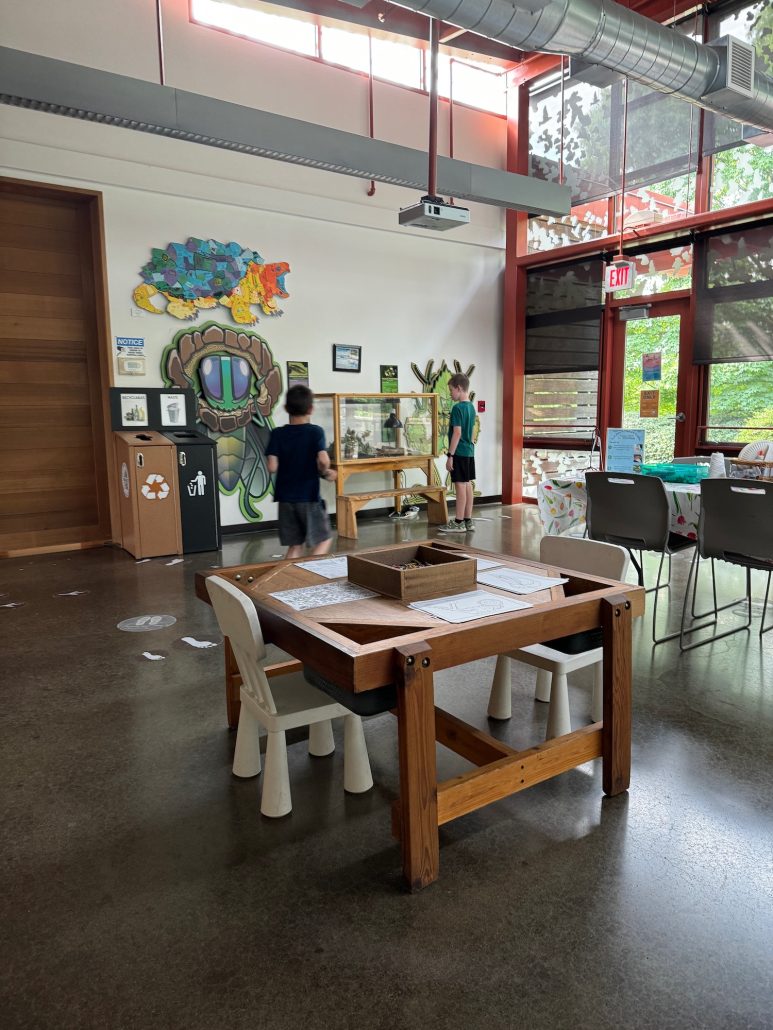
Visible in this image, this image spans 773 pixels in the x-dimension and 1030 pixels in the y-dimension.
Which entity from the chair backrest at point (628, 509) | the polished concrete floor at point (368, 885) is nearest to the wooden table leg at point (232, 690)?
the polished concrete floor at point (368, 885)

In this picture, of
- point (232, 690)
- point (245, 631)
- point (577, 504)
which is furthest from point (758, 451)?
point (245, 631)

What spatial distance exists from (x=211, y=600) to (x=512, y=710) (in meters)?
1.42

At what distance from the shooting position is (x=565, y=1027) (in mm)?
1448

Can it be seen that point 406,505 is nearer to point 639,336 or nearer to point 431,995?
point 639,336

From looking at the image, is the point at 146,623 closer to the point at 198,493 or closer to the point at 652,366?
the point at 198,493

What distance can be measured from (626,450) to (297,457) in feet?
7.65

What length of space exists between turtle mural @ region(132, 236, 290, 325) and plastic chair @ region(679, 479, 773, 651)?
4.95 metres

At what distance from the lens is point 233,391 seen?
23.1ft

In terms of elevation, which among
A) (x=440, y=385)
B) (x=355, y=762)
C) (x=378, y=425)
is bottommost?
(x=355, y=762)

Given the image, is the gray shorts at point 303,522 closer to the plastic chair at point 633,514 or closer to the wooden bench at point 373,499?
the plastic chair at point 633,514

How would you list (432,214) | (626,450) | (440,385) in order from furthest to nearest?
1. (440,385)
2. (626,450)
3. (432,214)

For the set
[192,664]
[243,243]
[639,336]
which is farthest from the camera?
[639,336]

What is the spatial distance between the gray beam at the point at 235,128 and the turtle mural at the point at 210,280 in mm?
1626


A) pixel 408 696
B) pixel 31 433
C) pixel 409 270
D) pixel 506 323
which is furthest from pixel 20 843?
pixel 506 323
